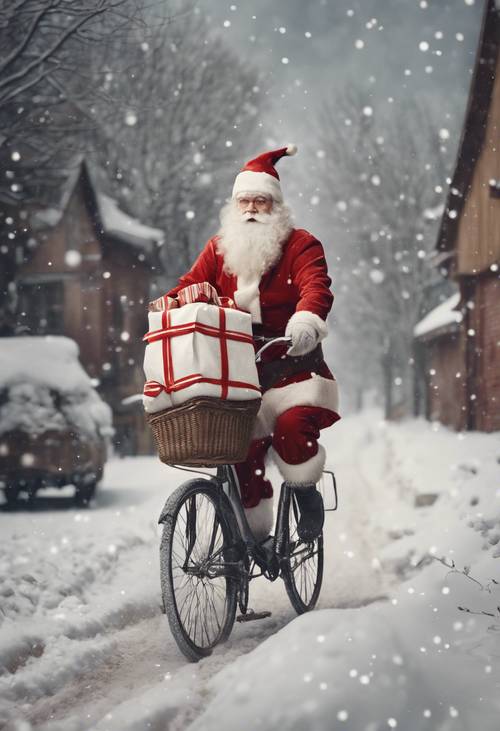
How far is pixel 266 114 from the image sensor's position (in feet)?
56.8

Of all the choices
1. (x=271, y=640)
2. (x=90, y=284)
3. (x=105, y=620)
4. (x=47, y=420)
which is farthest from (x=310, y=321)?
(x=90, y=284)

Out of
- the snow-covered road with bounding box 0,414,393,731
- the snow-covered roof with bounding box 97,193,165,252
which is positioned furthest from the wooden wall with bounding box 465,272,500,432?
the snow-covered roof with bounding box 97,193,165,252

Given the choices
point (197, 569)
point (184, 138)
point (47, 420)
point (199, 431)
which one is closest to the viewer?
point (199, 431)

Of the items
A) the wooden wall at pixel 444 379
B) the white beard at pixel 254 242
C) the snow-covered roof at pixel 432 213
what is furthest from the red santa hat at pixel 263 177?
the snow-covered roof at pixel 432 213

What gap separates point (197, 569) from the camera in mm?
3555

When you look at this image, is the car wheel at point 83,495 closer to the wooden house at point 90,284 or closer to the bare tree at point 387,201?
the wooden house at point 90,284

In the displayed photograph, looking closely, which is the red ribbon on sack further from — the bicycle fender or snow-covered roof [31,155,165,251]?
snow-covered roof [31,155,165,251]

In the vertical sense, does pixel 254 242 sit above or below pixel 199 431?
above

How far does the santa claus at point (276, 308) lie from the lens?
13.1ft

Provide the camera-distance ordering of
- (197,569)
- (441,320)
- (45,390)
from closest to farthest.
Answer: (197,569) → (45,390) → (441,320)

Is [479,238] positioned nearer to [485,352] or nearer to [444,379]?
[485,352]

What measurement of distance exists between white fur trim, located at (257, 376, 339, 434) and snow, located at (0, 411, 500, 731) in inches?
39.3

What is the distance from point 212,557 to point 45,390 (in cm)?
571

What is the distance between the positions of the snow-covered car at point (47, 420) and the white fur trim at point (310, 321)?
5728mm
